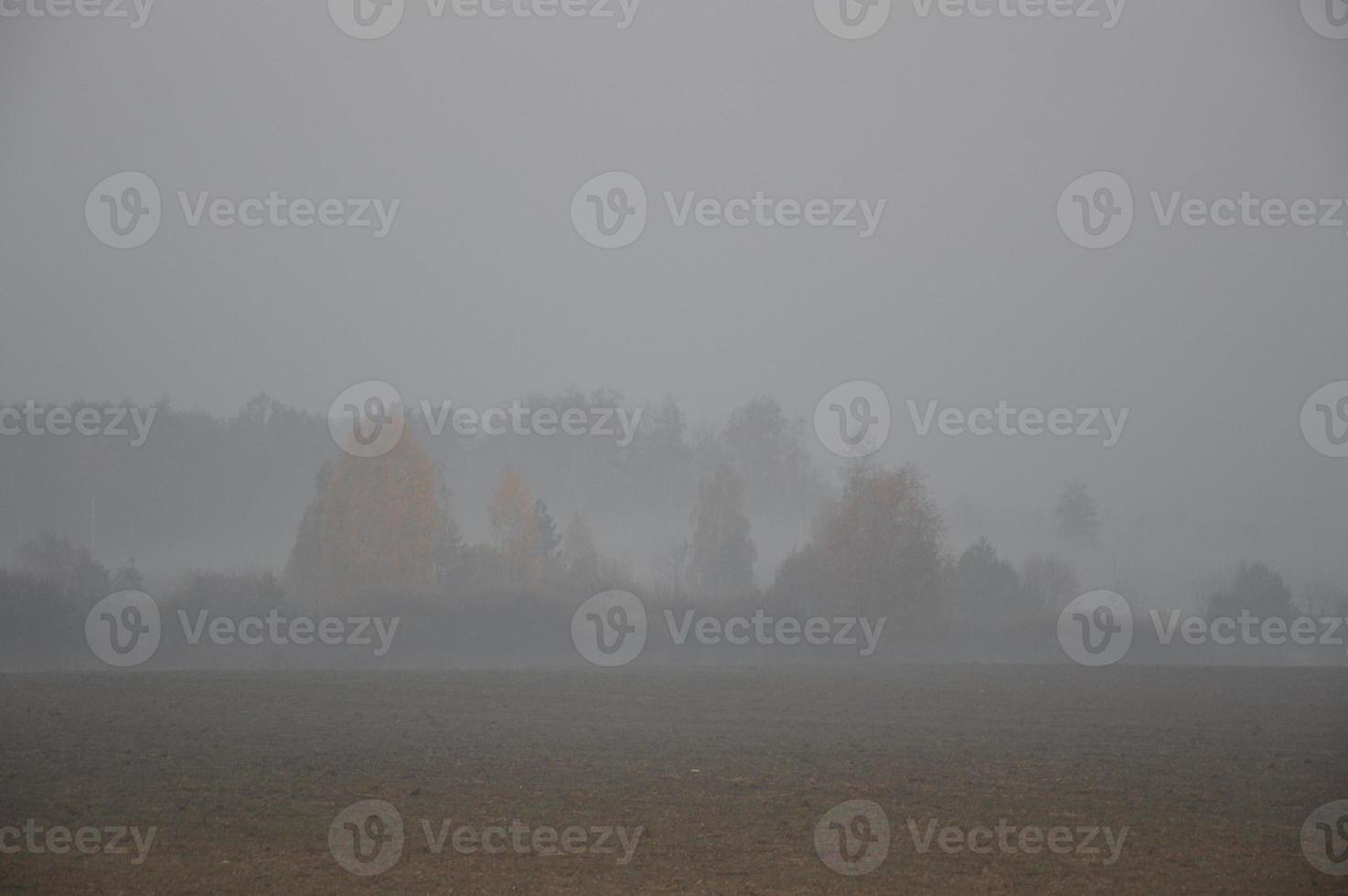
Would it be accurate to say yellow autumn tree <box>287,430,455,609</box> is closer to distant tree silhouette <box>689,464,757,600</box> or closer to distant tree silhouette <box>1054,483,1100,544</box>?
distant tree silhouette <box>689,464,757,600</box>

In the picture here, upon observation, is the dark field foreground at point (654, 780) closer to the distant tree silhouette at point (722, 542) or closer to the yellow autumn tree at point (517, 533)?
the distant tree silhouette at point (722, 542)

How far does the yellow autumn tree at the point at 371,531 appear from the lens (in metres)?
58.0

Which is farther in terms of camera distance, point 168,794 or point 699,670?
point 699,670

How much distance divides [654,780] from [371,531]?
146 feet

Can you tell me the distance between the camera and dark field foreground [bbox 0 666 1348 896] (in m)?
12.6

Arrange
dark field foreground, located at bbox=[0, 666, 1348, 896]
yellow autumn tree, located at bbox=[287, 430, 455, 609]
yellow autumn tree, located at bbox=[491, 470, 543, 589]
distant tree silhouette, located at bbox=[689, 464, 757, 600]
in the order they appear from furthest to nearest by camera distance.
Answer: yellow autumn tree, located at bbox=[491, 470, 543, 589]
distant tree silhouette, located at bbox=[689, 464, 757, 600]
yellow autumn tree, located at bbox=[287, 430, 455, 609]
dark field foreground, located at bbox=[0, 666, 1348, 896]

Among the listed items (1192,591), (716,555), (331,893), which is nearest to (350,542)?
(716,555)

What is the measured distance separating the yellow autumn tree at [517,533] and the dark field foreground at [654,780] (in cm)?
3368

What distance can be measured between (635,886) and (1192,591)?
74442 millimetres

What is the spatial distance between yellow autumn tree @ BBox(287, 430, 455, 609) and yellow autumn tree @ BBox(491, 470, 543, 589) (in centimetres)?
514

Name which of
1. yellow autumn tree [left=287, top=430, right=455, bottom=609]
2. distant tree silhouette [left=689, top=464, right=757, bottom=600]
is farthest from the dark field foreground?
distant tree silhouette [left=689, top=464, right=757, bottom=600]

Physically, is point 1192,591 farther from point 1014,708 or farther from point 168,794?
point 168,794

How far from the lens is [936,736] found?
881 inches

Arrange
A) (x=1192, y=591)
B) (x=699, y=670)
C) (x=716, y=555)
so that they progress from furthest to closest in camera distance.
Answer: (x=1192, y=591) < (x=716, y=555) < (x=699, y=670)
